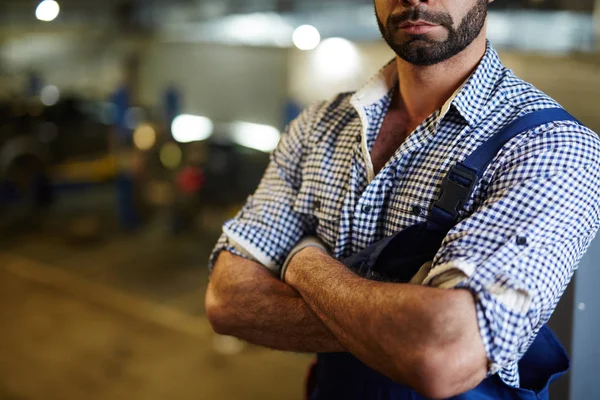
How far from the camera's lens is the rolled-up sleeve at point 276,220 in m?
1.76

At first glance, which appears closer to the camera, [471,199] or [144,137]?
[471,199]

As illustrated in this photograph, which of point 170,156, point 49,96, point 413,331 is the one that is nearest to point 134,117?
point 170,156

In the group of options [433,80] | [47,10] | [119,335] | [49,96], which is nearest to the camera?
[433,80]

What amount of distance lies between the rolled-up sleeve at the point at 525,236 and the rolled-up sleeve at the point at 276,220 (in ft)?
1.75

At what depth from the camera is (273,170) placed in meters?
1.89

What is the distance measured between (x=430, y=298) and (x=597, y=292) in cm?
86

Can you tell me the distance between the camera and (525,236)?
1250 mm

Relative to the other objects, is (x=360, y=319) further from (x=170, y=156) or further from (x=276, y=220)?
(x=170, y=156)

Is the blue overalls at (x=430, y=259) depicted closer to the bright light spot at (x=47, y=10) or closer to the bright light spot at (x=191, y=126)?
the bright light spot at (x=47, y=10)

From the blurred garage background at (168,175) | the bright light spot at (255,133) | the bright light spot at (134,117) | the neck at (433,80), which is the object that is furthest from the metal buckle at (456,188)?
the bright light spot at (255,133)

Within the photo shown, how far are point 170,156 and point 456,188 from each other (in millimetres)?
6404

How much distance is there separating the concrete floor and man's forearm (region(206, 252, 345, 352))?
260cm

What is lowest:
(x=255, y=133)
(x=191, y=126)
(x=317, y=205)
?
(x=255, y=133)

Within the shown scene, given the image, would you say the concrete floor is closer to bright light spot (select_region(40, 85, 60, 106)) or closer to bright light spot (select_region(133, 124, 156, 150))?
bright light spot (select_region(133, 124, 156, 150))
